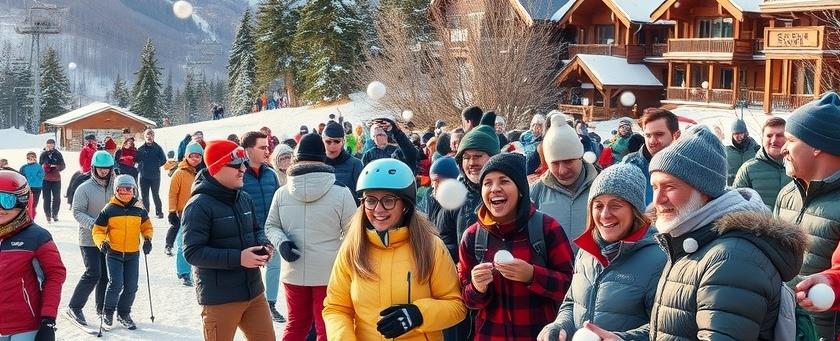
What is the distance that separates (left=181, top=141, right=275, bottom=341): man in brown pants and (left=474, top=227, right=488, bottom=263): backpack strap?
71.1 inches

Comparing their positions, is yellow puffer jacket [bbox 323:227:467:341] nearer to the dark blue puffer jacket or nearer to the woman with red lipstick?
the woman with red lipstick

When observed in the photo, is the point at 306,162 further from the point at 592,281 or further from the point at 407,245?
the point at 592,281

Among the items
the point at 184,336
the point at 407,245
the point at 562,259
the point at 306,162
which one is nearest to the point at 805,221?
the point at 562,259

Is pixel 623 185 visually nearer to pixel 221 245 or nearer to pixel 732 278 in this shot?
pixel 732 278

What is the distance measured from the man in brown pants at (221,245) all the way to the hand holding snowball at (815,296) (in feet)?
11.1

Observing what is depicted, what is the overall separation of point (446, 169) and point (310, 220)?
1.16 metres

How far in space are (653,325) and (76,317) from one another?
A: 674 centimetres

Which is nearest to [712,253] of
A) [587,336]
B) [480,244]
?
[587,336]

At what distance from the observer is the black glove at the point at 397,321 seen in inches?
139

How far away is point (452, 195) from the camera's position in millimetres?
4887

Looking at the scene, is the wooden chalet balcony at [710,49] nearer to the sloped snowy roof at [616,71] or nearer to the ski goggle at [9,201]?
the sloped snowy roof at [616,71]

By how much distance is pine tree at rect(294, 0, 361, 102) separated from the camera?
43.4 meters

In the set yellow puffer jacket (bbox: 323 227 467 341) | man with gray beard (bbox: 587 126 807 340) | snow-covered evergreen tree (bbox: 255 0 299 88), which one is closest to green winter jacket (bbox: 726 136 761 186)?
yellow puffer jacket (bbox: 323 227 467 341)

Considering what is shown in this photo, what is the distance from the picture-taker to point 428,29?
4278 centimetres
